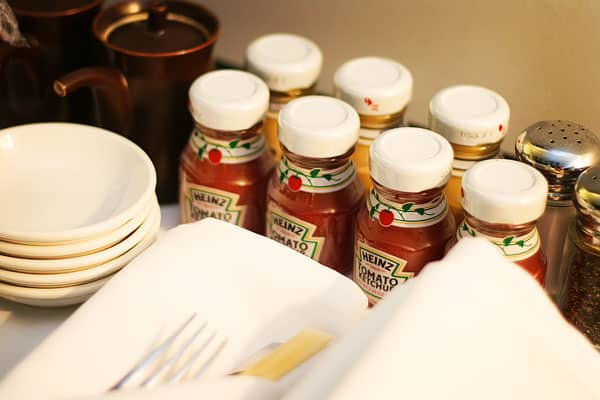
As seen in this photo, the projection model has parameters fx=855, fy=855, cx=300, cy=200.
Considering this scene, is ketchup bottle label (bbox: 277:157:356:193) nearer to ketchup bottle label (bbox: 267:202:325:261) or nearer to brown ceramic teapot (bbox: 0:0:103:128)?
ketchup bottle label (bbox: 267:202:325:261)

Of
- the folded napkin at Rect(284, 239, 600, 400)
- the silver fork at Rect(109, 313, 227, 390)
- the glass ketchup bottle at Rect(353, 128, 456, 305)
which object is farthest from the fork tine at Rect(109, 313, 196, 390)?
the glass ketchup bottle at Rect(353, 128, 456, 305)

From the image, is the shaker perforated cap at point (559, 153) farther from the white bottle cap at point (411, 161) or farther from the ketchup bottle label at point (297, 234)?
the ketchup bottle label at point (297, 234)

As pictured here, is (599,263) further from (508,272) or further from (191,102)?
(191,102)

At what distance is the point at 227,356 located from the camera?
602mm

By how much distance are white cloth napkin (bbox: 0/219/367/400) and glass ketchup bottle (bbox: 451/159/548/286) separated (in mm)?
123

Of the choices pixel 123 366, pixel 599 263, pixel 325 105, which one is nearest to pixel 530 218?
pixel 599 263

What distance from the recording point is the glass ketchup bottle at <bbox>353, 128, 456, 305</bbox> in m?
0.72

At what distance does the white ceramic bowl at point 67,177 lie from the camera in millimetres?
762

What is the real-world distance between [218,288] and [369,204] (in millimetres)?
183

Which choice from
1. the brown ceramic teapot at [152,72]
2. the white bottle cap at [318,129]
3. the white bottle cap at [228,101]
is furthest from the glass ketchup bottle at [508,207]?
the brown ceramic teapot at [152,72]

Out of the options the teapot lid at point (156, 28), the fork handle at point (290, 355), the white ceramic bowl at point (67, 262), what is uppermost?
the teapot lid at point (156, 28)

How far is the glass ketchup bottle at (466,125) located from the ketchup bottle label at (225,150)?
179mm

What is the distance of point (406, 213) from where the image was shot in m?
0.74

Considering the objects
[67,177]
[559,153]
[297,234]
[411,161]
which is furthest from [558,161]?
[67,177]
